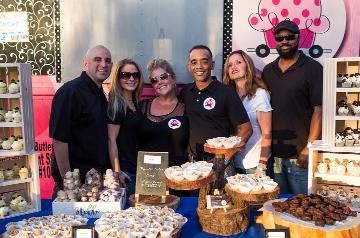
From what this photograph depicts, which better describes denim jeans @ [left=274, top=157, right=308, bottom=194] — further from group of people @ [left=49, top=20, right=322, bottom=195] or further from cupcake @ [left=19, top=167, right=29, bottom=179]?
cupcake @ [left=19, top=167, right=29, bottom=179]

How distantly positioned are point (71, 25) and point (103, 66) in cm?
86

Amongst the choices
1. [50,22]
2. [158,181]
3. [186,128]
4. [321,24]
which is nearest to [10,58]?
[50,22]

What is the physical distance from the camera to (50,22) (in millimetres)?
3980

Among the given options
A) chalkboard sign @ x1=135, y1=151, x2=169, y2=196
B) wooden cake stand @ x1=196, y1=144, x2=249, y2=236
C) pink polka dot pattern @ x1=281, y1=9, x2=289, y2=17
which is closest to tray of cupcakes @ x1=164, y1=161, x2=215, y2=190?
wooden cake stand @ x1=196, y1=144, x2=249, y2=236

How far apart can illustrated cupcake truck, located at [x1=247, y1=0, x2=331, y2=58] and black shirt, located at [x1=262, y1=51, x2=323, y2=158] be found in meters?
0.28

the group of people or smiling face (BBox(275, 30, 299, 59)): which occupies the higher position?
smiling face (BBox(275, 30, 299, 59))

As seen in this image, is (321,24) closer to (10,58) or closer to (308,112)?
(308,112)

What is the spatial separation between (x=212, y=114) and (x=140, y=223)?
136 centimetres

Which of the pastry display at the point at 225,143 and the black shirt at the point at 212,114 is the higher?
the black shirt at the point at 212,114

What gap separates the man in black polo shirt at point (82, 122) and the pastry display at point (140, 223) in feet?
3.68

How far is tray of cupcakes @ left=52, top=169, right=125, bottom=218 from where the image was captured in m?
2.53

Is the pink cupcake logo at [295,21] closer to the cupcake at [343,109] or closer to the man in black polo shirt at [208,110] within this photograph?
the man in black polo shirt at [208,110]

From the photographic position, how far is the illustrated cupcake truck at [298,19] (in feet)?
12.1

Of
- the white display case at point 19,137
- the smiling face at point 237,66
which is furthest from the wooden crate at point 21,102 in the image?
the smiling face at point 237,66
